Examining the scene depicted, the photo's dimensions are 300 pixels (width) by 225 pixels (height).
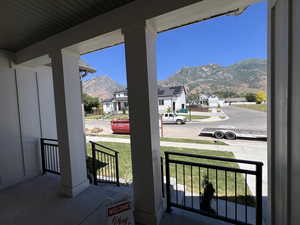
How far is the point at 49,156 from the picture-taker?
3.20 m

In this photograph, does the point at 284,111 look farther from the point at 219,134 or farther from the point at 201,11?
the point at 219,134

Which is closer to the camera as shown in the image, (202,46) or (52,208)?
(52,208)

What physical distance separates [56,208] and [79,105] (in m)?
1.48

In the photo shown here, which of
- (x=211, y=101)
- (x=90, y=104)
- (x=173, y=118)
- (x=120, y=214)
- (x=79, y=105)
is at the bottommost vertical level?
(x=173, y=118)

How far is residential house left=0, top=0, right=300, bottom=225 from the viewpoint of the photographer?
3.00 ft

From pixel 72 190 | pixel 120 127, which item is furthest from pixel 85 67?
pixel 120 127

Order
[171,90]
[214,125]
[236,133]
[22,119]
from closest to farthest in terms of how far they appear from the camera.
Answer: [22,119] → [236,133] → [171,90] → [214,125]

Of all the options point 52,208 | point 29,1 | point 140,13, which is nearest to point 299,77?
point 140,13

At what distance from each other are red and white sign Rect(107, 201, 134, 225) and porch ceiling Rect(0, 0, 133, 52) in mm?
2091

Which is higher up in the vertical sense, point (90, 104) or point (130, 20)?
point (130, 20)

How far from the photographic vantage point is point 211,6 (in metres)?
1.42

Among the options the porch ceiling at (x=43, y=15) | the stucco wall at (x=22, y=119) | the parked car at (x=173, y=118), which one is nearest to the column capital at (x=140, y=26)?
the porch ceiling at (x=43, y=15)

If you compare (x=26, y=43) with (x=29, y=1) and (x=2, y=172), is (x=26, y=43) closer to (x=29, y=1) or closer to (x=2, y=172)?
(x=29, y=1)

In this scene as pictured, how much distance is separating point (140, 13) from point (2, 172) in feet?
11.2
